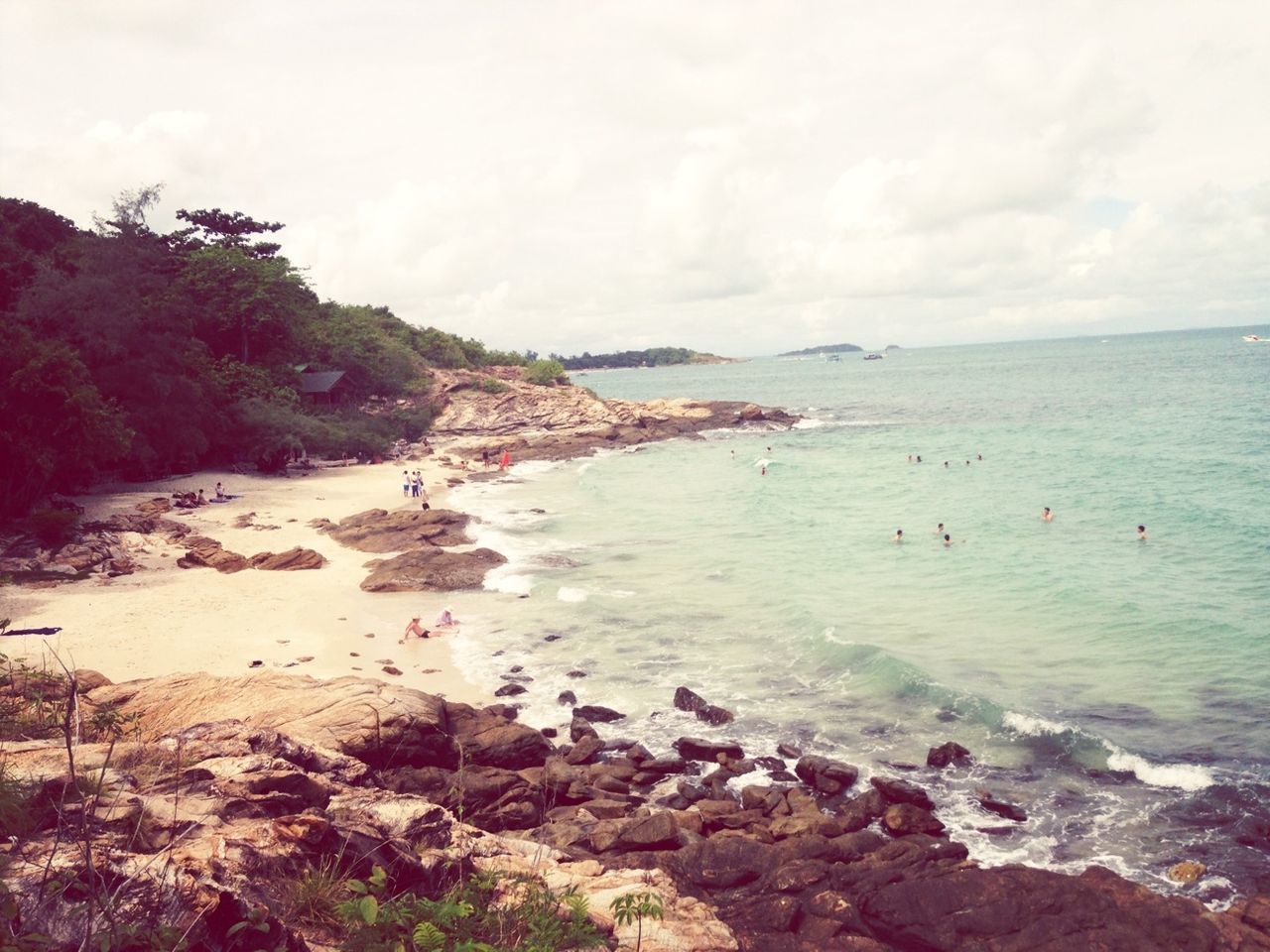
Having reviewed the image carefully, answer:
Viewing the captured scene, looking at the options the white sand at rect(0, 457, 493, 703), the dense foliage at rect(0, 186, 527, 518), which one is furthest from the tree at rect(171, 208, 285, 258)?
the white sand at rect(0, 457, 493, 703)

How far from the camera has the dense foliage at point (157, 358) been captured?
81.0ft

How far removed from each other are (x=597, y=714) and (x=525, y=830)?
482cm

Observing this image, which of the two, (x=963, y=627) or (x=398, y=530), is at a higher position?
(x=398, y=530)

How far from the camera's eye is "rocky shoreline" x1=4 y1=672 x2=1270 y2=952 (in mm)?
6121

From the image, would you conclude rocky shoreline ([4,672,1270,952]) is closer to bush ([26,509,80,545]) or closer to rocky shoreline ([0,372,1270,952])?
rocky shoreline ([0,372,1270,952])

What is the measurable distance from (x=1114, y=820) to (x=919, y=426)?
57086 millimetres

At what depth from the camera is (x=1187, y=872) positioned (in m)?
Result: 10.6

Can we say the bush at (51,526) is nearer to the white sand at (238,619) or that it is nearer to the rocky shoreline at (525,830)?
the white sand at (238,619)

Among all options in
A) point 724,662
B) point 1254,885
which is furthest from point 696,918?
point 724,662

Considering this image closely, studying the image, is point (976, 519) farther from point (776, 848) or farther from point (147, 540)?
point (147, 540)

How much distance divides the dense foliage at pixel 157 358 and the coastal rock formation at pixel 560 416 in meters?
7.80

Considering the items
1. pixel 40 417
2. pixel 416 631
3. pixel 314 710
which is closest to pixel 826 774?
pixel 314 710

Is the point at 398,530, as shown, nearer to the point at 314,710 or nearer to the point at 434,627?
the point at 434,627

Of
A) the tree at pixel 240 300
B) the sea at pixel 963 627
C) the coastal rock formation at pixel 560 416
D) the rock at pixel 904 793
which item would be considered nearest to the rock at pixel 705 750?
the sea at pixel 963 627
